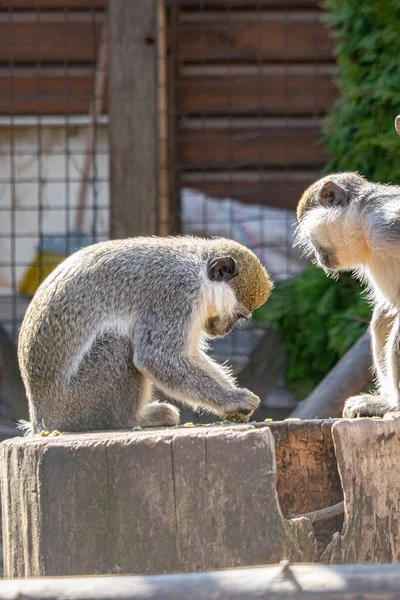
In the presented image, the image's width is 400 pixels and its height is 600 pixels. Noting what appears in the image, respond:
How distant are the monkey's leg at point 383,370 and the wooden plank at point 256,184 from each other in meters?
3.73

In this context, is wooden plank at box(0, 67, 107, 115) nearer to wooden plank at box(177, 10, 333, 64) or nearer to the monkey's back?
wooden plank at box(177, 10, 333, 64)

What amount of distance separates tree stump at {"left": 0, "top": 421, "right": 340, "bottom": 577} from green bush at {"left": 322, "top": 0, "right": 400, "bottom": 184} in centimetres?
328

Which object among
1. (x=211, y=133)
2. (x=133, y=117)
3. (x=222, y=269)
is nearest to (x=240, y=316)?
(x=222, y=269)

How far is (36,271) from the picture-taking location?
24.6 feet

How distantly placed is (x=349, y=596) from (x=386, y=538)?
822 millimetres

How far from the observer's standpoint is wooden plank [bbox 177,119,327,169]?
298 inches

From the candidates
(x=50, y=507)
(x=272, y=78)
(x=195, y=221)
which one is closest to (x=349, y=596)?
(x=50, y=507)

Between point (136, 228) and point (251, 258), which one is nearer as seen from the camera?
point (251, 258)

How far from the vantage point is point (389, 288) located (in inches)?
149

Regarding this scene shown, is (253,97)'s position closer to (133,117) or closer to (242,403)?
(133,117)

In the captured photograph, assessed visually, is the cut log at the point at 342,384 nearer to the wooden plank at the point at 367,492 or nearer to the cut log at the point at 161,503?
the wooden plank at the point at 367,492

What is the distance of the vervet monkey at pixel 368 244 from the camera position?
12.0ft

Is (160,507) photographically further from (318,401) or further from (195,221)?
(195,221)

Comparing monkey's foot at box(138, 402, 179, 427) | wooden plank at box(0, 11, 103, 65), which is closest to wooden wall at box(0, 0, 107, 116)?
wooden plank at box(0, 11, 103, 65)
